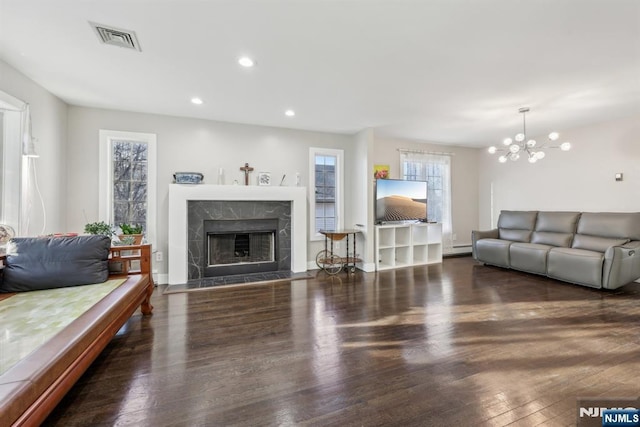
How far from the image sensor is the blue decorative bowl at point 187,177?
398 cm

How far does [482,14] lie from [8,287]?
4311mm

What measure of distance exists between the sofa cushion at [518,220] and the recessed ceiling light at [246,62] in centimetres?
547

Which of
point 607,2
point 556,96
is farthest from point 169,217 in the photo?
point 556,96

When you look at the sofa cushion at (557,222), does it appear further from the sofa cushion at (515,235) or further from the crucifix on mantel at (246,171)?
the crucifix on mantel at (246,171)

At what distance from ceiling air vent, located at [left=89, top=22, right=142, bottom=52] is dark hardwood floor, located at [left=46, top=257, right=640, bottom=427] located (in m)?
2.54

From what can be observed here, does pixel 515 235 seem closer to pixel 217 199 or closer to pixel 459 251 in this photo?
pixel 459 251

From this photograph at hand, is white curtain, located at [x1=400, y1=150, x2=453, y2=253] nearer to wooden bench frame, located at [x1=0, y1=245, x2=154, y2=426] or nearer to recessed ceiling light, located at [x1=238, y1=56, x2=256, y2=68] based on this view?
recessed ceiling light, located at [x1=238, y1=56, x2=256, y2=68]

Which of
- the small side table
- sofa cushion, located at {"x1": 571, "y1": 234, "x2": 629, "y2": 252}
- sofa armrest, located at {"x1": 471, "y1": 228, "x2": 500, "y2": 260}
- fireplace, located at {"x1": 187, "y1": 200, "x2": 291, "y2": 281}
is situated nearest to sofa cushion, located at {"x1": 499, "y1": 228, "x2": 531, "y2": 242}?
sofa armrest, located at {"x1": 471, "y1": 228, "x2": 500, "y2": 260}

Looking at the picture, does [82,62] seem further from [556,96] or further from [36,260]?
[556,96]

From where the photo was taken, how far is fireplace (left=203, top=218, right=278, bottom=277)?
4340 millimetres

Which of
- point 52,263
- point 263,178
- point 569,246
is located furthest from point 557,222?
point 52,263

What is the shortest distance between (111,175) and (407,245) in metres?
5.08

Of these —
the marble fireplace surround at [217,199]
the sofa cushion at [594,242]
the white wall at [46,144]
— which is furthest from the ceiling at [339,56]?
the sofa cushion at [594,242]

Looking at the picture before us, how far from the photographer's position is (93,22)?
1.99 metres
